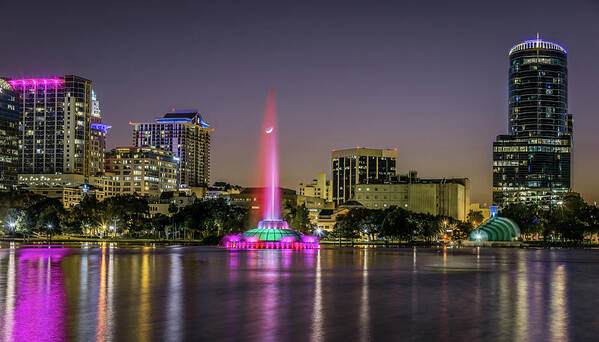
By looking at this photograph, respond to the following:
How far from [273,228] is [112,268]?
64.7m

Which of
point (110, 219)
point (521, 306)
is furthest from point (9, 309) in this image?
point (110, 219)

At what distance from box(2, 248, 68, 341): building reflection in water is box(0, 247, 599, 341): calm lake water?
5cm

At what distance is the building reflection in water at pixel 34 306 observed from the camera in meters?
24.3

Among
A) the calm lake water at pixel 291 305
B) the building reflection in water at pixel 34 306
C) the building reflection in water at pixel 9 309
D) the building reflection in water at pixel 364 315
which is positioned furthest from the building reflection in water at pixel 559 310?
the building reflection in water at pixel 9 309

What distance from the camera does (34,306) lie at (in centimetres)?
3100

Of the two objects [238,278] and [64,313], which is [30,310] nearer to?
[64,313]

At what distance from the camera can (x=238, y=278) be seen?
46.2 meters

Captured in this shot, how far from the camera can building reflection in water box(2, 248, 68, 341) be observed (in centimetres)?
2434

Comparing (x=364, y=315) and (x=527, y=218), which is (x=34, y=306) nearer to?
(x=364, y=315)

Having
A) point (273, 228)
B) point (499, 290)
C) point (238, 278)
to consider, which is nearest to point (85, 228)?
point (273, 228)

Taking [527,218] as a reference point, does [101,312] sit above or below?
below

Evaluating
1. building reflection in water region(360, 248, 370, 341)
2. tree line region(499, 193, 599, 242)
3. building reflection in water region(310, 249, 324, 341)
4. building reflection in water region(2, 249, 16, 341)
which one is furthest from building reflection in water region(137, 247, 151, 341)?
tree line region(499, 193, 599, 242)

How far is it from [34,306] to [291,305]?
39.8 feet

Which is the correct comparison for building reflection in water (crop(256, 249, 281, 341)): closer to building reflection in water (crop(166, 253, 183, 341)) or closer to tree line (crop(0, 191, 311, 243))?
building reflection in water (crop(166, 253, 183, 341))
